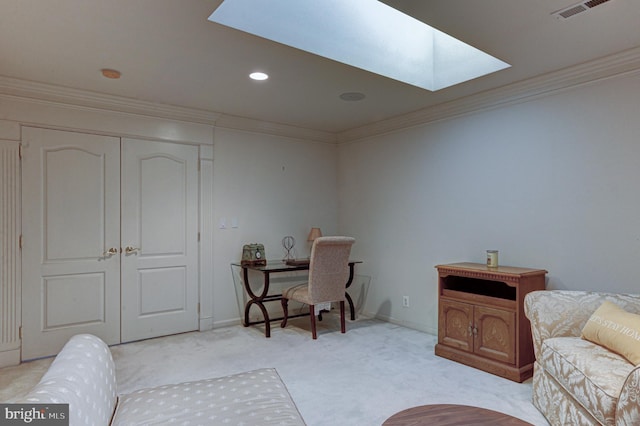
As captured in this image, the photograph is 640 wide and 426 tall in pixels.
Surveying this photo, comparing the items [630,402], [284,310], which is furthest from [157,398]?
[284,310]

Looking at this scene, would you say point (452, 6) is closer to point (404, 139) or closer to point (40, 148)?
point (404, 139)

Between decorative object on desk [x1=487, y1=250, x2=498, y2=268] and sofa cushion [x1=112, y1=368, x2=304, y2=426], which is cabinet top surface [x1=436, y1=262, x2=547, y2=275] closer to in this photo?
decorative object on desk [x1=487, y1=250, x2=498, y2=268]

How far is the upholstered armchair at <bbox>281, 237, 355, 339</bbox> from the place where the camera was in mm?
3688

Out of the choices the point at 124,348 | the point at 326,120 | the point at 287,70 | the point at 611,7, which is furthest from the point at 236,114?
the point at 611,7

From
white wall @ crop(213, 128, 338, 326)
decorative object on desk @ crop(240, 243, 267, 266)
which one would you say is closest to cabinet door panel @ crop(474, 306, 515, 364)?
decorative object on desk @ crop(240, 243, 267, 266)

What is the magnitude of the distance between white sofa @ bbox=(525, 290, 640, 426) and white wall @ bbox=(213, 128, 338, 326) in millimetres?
2927

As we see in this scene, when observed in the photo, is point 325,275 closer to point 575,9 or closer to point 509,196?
point 509,196

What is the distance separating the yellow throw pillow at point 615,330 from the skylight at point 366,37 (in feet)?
A: 6.09

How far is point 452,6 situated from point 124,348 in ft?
12.4

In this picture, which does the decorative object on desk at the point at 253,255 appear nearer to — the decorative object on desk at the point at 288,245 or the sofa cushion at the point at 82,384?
the decorative object on desk at the point at 288,245

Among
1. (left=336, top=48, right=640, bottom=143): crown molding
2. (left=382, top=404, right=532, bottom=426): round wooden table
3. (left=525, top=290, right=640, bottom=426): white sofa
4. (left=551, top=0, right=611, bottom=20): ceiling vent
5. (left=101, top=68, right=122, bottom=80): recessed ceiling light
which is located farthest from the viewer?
(left=101, top=68, right=122, bottom=80): recessed ceiling light

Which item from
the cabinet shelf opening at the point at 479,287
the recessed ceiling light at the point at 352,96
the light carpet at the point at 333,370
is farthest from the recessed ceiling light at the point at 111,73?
the cabinet shelf opening at the point at 479,287

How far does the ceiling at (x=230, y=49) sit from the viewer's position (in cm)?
206

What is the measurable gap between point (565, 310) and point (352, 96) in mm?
2424
